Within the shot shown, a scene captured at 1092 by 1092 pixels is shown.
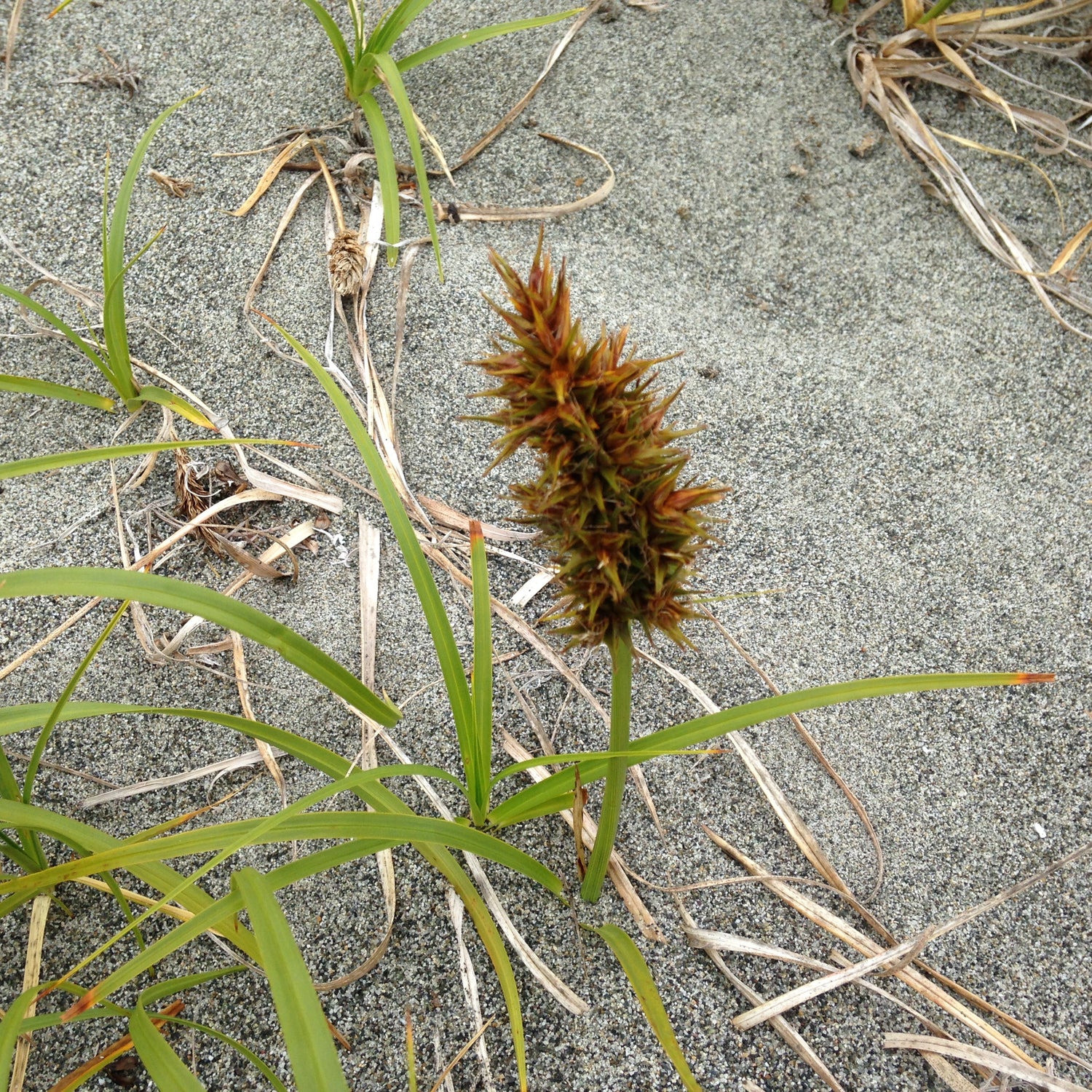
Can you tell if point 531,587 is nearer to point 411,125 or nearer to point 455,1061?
point 455,1061

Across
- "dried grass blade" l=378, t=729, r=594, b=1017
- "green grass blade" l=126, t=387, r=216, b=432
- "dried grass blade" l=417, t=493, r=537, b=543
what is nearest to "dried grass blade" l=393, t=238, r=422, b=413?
"dried grass blade" l=417, t=493, r=537, b=543

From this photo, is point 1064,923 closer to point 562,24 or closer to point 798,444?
point 798,444

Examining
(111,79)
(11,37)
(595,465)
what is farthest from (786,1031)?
(11,37)

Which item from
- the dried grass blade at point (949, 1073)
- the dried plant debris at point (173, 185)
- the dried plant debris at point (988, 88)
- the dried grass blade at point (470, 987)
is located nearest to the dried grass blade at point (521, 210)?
the dried plant debris at point (173, 185)

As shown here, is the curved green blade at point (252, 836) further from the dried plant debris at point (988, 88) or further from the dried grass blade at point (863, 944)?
the dried plant debris at point (988, 88)

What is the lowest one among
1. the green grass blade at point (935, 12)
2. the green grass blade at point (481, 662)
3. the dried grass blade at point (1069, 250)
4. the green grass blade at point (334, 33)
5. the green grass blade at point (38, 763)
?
the green grass blade at point (481, 662)
